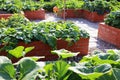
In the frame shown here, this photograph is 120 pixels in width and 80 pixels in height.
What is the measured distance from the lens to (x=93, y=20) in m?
10.9

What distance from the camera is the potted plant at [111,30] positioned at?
24.5 feet

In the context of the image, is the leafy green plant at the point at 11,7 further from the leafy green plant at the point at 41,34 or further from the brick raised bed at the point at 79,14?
the leafy green plant at the point at 41,34

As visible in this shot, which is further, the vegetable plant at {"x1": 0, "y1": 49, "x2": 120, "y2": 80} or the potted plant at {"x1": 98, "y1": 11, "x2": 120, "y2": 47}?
the potted plant at {"x1": 98, "y1": 11, "x2": 120, "y2": 47}

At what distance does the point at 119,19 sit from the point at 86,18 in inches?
153

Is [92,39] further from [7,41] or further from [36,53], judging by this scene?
[7,41]

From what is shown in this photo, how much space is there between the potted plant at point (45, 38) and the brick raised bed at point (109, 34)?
55.3 inches

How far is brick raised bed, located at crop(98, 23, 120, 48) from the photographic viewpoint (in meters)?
7.42

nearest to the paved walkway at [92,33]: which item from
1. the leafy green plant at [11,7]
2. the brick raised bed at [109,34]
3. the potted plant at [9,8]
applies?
the brick raised bed at [109,34]

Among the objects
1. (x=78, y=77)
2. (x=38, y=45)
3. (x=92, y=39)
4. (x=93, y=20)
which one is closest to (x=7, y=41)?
(x=38, y=45)

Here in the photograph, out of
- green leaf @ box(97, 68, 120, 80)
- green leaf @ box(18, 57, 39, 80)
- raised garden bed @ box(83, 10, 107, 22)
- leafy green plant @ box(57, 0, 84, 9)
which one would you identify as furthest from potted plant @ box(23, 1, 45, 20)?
green leaf @ box(97, 68, 120, 80)

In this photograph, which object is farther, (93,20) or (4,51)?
(93,20)

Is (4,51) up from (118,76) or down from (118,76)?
down

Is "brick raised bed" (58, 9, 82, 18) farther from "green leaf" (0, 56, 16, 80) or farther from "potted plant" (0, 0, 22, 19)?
"green leaf" (0, 56, 16, 80)

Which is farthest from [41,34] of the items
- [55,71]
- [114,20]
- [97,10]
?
[97,10]
